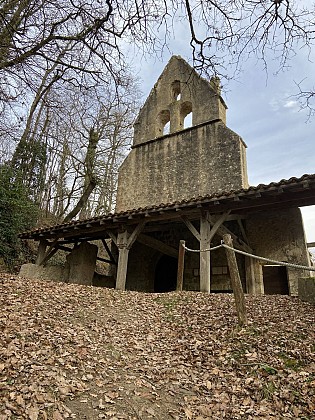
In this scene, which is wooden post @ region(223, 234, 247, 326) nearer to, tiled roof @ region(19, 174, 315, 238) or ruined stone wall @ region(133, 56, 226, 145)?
tiled roof @ region(19, 174, 315, 238)

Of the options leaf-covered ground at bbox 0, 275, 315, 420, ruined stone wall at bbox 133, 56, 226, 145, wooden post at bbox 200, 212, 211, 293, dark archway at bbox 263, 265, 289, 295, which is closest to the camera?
leaf-covered ground at bbox 0, 275, 315, 420

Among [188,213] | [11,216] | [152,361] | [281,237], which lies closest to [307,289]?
[281,237]

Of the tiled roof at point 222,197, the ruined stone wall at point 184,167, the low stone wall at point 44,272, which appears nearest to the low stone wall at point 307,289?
the tiled roof at point 222,197

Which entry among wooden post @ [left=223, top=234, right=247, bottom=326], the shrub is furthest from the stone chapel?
wooden post @ [left=223, top=234, right=247, bottom=326]

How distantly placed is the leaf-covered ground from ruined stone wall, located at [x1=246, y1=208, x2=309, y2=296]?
9.73 ft

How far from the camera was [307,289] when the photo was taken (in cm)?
615

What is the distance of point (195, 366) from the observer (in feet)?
13.0

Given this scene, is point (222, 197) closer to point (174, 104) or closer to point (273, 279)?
point (273, 279)

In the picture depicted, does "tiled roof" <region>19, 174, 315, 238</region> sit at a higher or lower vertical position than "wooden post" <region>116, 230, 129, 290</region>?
higher

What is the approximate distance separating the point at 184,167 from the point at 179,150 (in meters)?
0.87

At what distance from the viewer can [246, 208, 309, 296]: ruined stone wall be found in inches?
344

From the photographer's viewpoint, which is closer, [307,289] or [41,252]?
[307,289]

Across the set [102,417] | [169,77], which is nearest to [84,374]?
[102,417]

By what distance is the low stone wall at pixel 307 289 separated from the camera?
601cm
